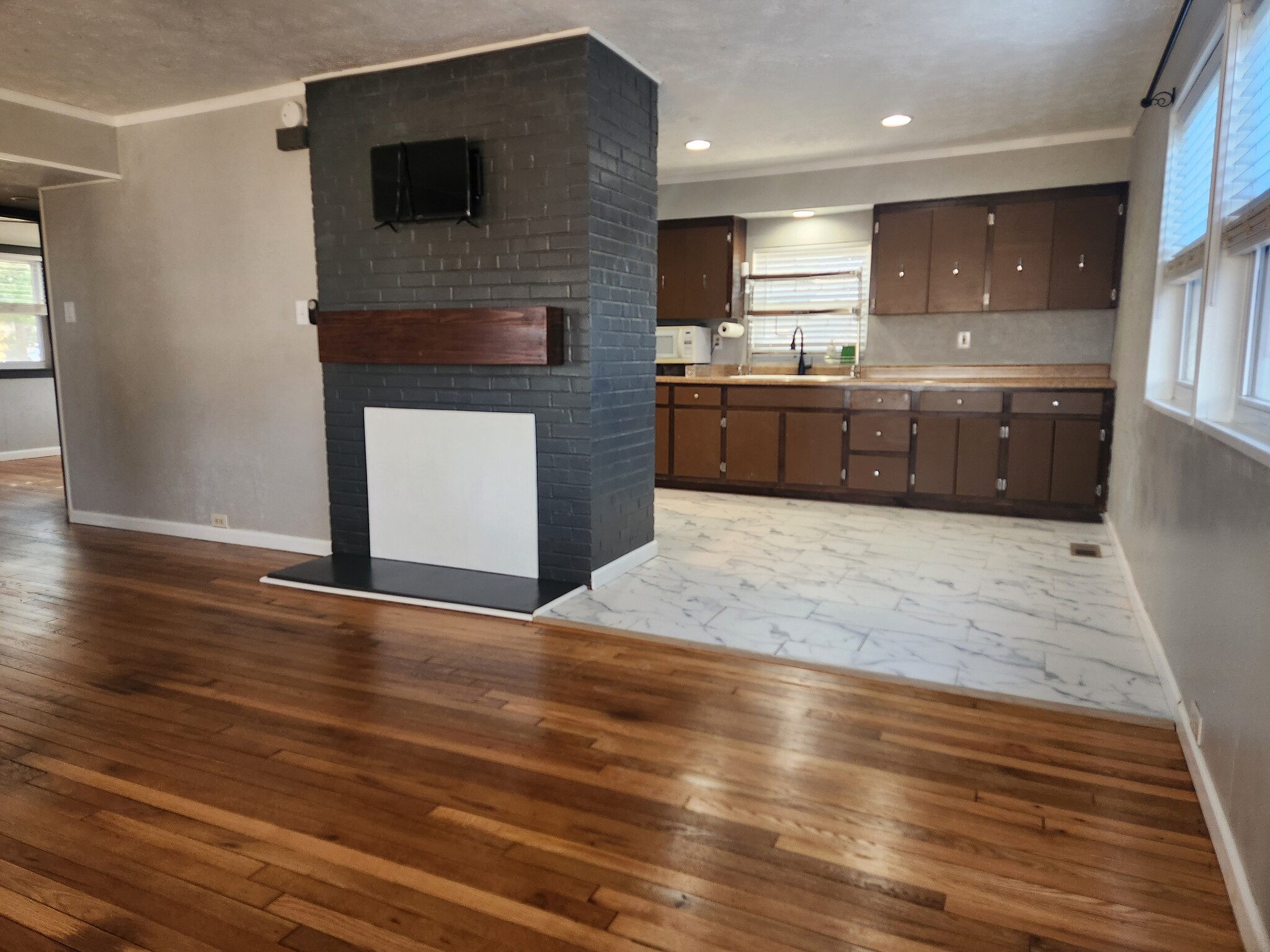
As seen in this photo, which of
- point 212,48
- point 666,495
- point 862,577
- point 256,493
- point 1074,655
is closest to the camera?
point 1074,655

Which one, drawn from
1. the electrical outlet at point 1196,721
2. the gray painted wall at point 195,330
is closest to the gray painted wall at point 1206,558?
the electrical outlet at point 1196,721

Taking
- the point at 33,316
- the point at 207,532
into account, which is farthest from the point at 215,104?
the point at 33,316

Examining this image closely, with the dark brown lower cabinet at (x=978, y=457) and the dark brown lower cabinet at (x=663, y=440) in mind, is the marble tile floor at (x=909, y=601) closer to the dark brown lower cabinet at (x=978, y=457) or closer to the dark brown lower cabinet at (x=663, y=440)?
the dark brown lower cabinet at (x=978, y=457)

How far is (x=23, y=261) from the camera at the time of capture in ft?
25.3

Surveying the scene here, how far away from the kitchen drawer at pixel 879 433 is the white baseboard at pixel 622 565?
76.0 inches

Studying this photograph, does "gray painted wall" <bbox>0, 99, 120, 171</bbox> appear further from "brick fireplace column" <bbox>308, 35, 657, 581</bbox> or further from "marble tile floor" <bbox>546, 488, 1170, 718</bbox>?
"marble tile floor" <bbox>546, 488, 1170, 718</bbox>

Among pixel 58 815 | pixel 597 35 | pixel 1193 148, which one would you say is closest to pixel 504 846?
pixel 58 815

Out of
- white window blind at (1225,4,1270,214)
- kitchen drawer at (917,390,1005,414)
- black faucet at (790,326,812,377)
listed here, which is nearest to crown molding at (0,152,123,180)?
black faucet at (790,326,812,377)

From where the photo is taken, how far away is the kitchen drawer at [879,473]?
5.41 meters

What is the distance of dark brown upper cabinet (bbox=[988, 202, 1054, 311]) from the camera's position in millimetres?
5219

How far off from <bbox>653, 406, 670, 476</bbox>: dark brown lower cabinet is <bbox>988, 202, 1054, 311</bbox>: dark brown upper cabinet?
2.40m

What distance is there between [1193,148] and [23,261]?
9293 mm

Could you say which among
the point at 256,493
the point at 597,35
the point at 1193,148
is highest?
the point at 597,35

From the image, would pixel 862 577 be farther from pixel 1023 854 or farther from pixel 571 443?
pixel 1023 854
